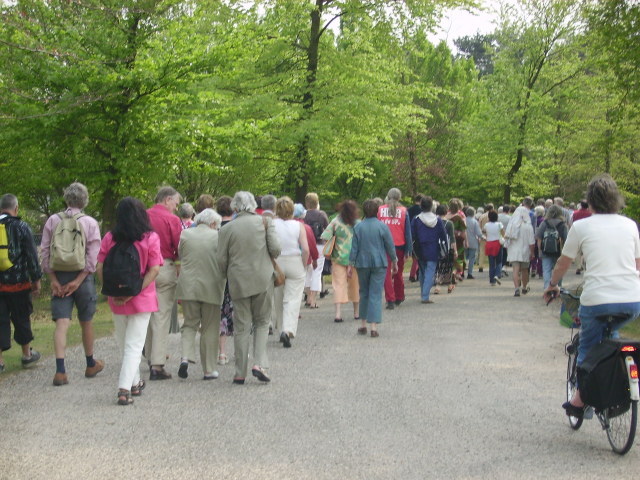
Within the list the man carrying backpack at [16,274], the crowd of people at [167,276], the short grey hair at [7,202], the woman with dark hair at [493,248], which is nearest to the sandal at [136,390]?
the crowd of people at [167,276]

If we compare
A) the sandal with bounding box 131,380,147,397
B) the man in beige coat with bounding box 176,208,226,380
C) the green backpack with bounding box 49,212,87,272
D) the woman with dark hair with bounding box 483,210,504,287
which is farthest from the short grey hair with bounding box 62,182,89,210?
the woman with dark hair with bounding box 483,210,504,287

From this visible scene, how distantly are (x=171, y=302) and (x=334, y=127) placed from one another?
16.0 metres

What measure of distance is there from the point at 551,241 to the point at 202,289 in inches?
352

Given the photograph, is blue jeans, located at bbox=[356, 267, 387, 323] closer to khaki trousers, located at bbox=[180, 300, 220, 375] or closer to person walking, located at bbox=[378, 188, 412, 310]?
person walking, located at bbox=[378, 188, 412, 310]

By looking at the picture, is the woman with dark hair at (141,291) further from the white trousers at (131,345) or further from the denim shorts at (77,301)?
the denim shorts at (77,301)

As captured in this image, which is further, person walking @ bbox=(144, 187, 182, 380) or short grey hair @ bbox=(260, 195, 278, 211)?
short grey hair @ bbox=(260, 195, 278, 211)

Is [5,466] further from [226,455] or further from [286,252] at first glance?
[286,252]

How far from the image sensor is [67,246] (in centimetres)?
831

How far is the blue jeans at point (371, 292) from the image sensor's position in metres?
11.6

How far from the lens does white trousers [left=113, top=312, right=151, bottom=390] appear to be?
7.50 m

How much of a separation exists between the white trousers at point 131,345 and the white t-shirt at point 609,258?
3.95 m

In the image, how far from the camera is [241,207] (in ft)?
27.7

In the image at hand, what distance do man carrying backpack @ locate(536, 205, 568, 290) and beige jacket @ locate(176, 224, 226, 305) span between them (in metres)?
8.73

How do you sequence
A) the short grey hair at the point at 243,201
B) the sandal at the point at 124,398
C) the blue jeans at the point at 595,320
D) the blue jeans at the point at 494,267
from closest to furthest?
the blue jeans at the point at 595,320
the sandal at the point at 124,398
the short grey hair at the point at 243,201
the blue jeans at the point at 494,267
